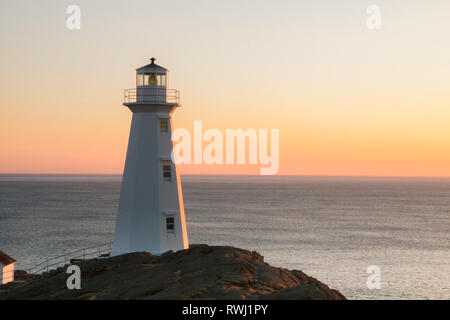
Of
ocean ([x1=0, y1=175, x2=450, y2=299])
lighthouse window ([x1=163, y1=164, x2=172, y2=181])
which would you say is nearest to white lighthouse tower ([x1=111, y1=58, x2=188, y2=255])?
lighthouse window ([x1=163, y1=164, x2=172, y2=181])

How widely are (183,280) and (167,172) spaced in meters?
9.16

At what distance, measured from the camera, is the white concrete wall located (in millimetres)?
29703

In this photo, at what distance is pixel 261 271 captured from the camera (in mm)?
23531

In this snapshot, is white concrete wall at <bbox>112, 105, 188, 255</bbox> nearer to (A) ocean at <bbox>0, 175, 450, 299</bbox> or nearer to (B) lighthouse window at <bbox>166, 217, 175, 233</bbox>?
(B) lighthouse window at <bbox>166, 217, 175, 233</bbox>

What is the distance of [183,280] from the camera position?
22453 mm

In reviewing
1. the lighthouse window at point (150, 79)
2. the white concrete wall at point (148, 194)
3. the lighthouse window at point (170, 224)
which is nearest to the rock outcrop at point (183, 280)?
the white concrete wall at point (148, 194)

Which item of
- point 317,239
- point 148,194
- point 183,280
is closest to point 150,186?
point 148,194

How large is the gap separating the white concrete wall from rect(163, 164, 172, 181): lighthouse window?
20 cm

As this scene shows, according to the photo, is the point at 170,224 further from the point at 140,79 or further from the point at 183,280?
the point at 140,79

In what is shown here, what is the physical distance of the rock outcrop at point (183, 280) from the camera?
1975 cm
